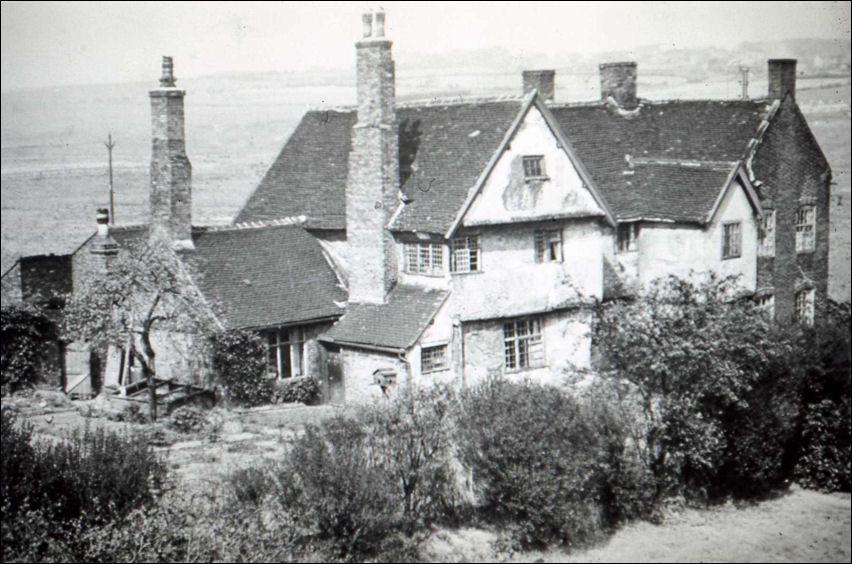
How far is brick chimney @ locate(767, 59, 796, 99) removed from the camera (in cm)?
3834

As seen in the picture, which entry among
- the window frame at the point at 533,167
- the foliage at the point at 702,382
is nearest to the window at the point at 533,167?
the window frame at the point at 533,167

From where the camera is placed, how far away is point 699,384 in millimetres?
26578

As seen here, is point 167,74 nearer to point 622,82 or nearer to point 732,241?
point 622,82

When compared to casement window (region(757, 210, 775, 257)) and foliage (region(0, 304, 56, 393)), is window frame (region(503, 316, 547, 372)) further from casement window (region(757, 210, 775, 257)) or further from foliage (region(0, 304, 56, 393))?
foliage (region(0, 304, 56, 393))

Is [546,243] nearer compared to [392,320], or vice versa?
[392,320]

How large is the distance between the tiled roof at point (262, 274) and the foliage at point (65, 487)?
10.3 meters

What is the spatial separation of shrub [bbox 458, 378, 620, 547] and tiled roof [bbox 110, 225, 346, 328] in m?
9.40

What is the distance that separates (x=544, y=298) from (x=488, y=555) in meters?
11.0

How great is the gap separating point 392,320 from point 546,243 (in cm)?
578

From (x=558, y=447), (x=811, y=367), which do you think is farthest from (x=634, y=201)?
(x=558, y=447)

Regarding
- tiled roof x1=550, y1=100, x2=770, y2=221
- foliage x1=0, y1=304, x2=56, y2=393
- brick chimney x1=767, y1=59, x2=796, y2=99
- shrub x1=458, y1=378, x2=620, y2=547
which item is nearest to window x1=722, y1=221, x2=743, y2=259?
tiled roof x1=550, y1=100, x2=770, y2=221

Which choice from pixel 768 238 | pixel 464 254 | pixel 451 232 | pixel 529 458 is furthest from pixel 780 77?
pixel 529 458

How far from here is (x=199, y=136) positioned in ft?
327

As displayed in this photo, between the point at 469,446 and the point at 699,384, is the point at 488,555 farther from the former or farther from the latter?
the point at 699,384
